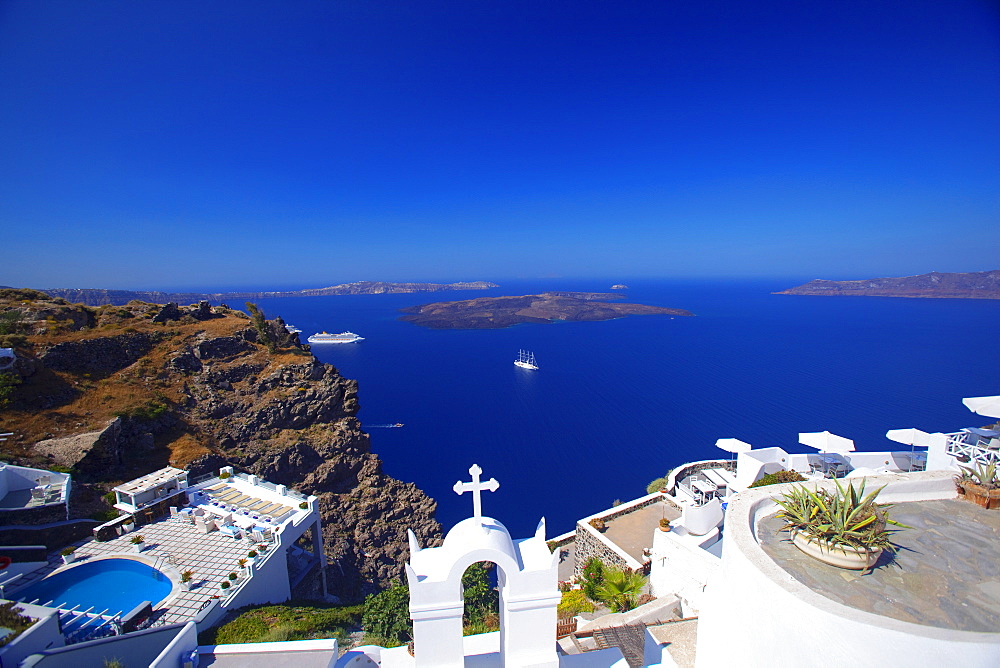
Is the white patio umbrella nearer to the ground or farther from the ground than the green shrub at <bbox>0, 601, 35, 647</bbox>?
nearer to the ground

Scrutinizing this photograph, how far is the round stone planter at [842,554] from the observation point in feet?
11.5

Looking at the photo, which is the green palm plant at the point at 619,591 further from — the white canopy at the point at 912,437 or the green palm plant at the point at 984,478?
the white canopy at the point at 912,437

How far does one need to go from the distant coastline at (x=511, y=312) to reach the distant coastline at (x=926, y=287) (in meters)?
85.5

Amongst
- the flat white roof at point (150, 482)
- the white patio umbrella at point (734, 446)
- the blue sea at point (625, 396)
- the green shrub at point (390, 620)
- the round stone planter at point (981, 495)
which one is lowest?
the blue sea at point (625, 396)

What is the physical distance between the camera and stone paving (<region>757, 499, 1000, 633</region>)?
10.4ft

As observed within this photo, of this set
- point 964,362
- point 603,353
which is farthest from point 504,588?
point 964,362

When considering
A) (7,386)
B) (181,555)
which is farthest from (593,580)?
(7,386)

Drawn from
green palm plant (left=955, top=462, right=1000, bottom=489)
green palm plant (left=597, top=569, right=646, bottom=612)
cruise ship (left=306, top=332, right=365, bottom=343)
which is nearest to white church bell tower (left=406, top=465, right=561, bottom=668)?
green palm plant (left=955, top=462, right=1000, bottom=489)

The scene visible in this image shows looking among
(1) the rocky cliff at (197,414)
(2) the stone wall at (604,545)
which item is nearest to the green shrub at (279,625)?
(1) the rocky cliff at (197,414)

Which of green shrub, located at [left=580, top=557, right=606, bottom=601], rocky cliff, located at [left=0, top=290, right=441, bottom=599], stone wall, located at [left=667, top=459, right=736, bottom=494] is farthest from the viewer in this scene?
rocky cliff, located at [left=0, top=290, right=441, bottom=599]

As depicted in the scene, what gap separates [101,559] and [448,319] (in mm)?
99558

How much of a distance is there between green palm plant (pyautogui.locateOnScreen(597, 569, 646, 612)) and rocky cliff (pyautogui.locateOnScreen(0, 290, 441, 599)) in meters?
11.1

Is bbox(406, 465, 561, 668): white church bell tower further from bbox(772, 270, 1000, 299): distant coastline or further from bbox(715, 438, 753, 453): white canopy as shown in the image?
bbox(772, 270, 1000, 299): distant coastline

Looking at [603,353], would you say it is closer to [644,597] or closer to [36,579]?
[644,597]
